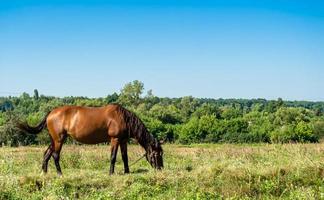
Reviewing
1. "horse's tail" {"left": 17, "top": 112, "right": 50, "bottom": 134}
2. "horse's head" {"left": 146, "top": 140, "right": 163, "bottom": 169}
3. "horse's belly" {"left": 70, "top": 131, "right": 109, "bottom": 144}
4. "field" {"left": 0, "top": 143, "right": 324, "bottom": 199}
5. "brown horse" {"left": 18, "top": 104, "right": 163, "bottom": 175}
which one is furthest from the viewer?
"horse's tail" {"left": 17, "top": 112, "right": 50, "bottom": 134}

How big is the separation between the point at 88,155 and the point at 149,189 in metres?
5.24

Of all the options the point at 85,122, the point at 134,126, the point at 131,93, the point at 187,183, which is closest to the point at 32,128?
the point at 85,122

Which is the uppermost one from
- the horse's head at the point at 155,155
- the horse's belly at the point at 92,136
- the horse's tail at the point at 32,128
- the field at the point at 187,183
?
the horse's tail at the point at 32,128

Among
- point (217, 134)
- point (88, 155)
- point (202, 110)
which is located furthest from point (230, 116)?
point (88, 155)

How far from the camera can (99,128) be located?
1181 cm

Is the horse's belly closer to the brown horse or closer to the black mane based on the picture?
the brown horse

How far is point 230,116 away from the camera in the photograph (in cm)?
8969

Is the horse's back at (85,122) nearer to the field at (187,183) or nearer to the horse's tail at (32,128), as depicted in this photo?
the horse's tail at (32,128)

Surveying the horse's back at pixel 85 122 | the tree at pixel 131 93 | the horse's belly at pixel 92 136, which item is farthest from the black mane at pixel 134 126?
the tree at pixel 131 93

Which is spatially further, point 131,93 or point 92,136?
point 131,93

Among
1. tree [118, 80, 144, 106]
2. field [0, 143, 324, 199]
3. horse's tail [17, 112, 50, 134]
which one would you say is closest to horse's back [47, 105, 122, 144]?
horse's tail [17, 112, 50, 134]

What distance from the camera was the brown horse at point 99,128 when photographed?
1173 cm

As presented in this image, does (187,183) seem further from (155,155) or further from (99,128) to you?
(99,128)

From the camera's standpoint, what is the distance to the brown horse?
462 inches
